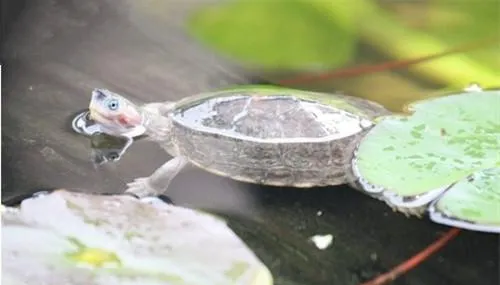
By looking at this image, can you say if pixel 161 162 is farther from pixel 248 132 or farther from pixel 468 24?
pixel 468 24

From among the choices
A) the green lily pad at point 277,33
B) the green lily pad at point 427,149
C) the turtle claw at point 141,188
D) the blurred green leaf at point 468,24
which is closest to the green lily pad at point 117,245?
the turtle claw at point 141,188

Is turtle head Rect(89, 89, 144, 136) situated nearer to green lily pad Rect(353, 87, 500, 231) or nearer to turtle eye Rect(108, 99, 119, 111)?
turtle eye Rect(108, 99, 119, 111)

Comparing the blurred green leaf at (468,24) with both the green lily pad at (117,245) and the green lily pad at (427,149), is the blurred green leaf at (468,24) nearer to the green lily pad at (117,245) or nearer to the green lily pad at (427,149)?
the green lily pad at (427,149)

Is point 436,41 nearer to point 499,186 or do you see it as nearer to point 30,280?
point 499,186

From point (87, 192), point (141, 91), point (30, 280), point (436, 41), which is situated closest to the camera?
point (30, 280)

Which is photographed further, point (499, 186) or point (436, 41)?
point (436, 41)

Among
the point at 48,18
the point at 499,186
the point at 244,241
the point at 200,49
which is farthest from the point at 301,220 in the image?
the point at 48,18

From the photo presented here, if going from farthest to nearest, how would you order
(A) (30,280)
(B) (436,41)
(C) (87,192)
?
(B) (436,41)
(C) (87,192)
(A) (30,280)
